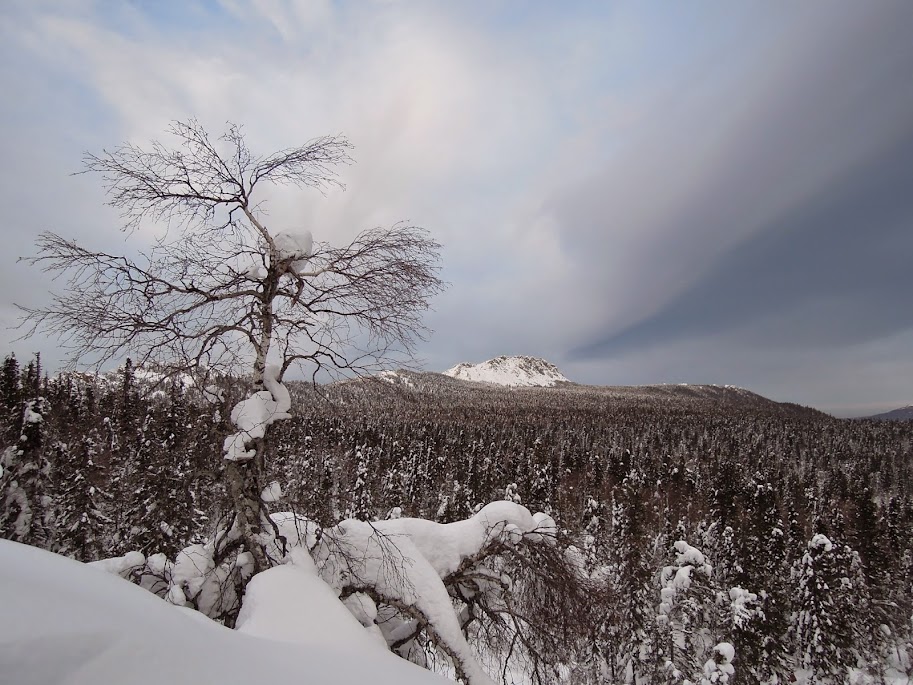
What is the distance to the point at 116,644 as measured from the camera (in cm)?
157

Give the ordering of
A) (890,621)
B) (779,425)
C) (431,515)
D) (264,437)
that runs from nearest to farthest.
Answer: (264,437)
(890,621)
(431,515)
(779,425)

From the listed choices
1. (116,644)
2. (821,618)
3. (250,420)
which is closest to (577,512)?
(821,618)

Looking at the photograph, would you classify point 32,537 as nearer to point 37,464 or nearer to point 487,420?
point 37,464

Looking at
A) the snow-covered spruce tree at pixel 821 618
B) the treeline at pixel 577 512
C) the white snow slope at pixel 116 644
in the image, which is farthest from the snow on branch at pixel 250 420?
the snow-covered spruce tree at pixel 821 618

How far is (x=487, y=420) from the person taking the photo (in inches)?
5497

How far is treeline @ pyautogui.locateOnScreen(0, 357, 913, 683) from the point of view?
761cm

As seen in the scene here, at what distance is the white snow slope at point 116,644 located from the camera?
1362 mm

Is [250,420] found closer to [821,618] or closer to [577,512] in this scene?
[821,618]

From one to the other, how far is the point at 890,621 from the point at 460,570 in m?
53.2

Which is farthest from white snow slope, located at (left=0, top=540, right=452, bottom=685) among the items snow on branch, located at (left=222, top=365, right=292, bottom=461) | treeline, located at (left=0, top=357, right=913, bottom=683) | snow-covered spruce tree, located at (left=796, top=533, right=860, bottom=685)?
Result: snow-covered spruce tree, located at (left=796, top=533, right=860, bottom=685)

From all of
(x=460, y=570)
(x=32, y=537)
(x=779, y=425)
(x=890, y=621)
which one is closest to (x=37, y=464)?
(x=32, y=537)

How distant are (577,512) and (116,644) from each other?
59.8 meters

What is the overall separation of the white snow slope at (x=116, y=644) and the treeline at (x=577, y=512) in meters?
2.69

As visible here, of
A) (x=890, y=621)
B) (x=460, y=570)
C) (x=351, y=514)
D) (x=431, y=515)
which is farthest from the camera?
(x=431, y=515)
